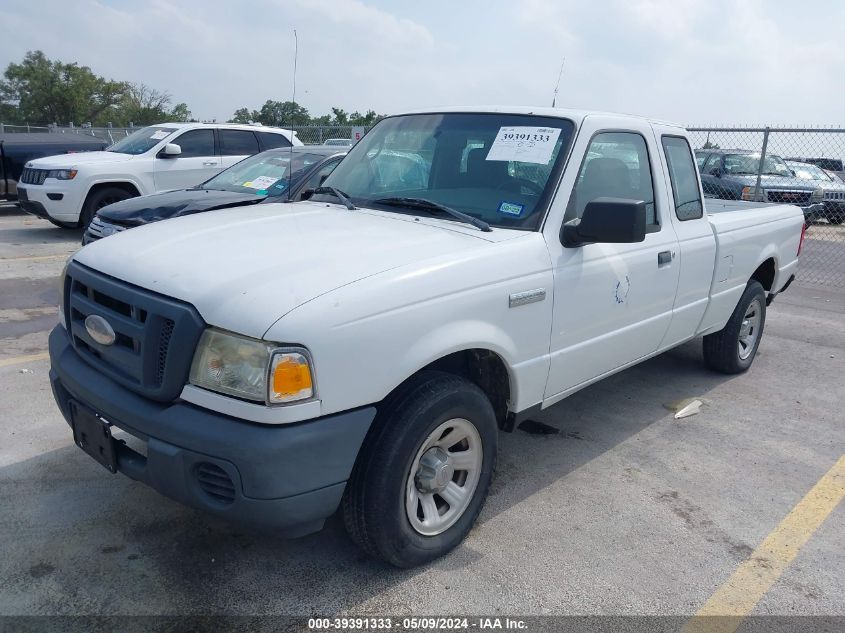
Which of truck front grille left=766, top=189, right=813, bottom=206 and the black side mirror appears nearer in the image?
the black side mirror

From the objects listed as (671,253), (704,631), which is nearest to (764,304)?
(671,253)

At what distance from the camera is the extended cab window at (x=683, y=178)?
4.26 metres

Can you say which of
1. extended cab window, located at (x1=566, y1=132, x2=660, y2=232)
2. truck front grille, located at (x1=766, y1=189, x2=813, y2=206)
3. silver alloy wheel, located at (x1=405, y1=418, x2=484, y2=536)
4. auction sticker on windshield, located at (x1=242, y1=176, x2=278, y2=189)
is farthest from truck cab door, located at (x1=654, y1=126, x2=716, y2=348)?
truck front grille, located at (x1=766, y1=189, x2=813, y2=206)

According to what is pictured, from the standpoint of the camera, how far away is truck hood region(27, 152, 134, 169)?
1015 centimetres

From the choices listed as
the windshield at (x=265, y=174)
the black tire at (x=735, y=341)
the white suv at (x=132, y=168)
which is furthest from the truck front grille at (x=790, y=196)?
the windshield at (x=265, y=174)

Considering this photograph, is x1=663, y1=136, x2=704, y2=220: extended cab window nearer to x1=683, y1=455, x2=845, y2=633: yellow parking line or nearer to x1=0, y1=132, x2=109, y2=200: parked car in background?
x1=683, y1=455, x2=845, y2=633: yellow parking line

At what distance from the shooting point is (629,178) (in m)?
3.94

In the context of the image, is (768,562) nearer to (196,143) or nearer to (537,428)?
(537,428)

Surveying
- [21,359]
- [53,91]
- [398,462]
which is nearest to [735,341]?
[398,462]

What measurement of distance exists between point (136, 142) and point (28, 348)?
21.2ft

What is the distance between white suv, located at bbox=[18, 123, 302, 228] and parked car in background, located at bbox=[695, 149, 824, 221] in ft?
26.6

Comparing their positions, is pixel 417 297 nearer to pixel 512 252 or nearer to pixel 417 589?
pixel 512 252

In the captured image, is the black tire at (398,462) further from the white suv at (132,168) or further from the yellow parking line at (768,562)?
the white suv at (132,168)

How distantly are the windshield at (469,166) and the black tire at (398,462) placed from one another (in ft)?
3.07
